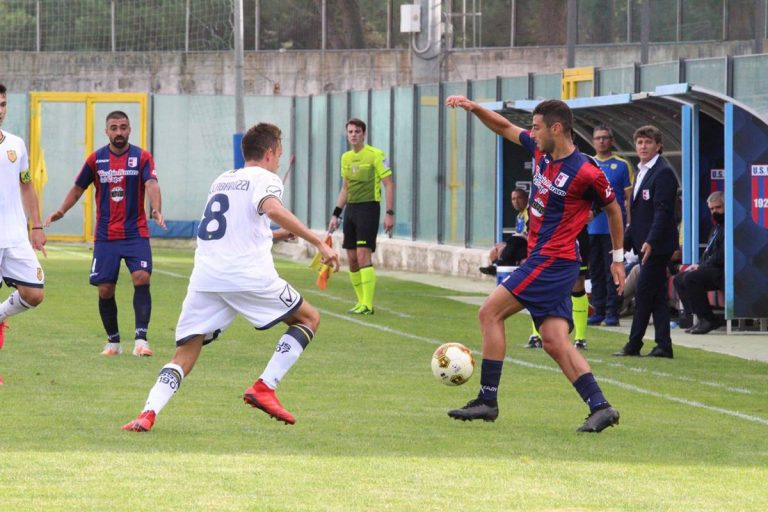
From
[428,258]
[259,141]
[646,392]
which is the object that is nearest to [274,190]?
[259,141]

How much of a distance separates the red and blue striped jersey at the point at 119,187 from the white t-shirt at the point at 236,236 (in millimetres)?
4512

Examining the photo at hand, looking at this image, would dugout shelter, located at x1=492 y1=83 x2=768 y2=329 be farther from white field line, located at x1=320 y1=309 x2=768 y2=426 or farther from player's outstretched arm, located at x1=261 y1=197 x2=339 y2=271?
Answer: player's outstretched arm, located at x1=261 y1=197 x2=339 y2=271

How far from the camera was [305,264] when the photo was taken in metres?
29.7

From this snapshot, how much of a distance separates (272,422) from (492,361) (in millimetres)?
1334

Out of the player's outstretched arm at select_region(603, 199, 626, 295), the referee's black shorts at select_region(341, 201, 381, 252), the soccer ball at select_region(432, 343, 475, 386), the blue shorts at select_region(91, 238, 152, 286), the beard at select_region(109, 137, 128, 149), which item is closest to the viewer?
the player's outstretched arm at select_region(603, 199, 626, 295)

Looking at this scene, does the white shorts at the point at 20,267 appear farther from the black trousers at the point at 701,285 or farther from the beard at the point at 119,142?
the black trousers at the point at 701,285

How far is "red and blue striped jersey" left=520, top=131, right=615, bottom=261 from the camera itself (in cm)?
988

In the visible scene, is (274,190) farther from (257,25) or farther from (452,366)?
(257,25)

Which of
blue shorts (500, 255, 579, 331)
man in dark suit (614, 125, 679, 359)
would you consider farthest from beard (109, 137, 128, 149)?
blue shorts (500, 255, 579, 331)

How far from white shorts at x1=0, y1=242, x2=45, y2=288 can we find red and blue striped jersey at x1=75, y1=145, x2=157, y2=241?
6.65ft

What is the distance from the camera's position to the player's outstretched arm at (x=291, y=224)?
30.3ft

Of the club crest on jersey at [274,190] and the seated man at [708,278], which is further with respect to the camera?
the seated man at [708,278]

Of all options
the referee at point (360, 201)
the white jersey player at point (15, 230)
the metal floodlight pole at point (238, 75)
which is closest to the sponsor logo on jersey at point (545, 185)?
the white jersey player at point (15, 230)

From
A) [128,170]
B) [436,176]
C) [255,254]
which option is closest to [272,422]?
[255,254]
